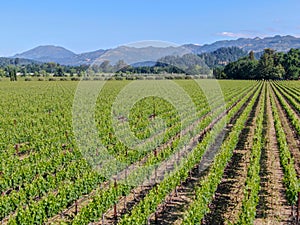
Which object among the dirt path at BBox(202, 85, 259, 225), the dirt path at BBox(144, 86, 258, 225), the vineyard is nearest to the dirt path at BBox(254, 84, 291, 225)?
the vineyard

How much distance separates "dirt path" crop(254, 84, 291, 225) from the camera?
10.7 metres

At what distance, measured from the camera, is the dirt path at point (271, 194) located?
10.7 m

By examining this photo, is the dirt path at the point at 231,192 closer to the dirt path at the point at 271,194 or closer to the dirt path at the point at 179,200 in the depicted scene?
the dirt path at the point at 271,194

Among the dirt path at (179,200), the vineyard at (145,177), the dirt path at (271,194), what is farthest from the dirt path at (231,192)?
the dirt path at (179,200)

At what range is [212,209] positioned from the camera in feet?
37.5

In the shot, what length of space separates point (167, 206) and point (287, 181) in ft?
14.5

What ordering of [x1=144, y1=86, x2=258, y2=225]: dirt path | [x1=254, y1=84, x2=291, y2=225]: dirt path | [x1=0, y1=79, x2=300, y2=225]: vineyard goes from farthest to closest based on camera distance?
[x1=144, y1=86, x2=258, y2=225]: dirt path, [x1=254, y1=84, x2=291, y2=225]: dirt path, [x1=0, y1=79, x2=300, y2=225]: vineyard

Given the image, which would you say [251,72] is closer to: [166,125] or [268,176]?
[166,125]

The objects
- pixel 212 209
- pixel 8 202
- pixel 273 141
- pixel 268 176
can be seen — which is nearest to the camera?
pixel 8 202

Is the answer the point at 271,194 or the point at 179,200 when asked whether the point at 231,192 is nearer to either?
the point at 271,194

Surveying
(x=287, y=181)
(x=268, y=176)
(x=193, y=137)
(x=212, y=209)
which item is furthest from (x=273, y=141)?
(x=212, y=209)

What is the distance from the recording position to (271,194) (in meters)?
12.5

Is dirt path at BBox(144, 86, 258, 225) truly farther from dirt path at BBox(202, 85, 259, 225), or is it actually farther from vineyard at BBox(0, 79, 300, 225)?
dirt path at BBox(202, 85, 259, 225)

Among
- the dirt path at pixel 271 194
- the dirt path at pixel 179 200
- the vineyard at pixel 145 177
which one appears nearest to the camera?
the vineyard at pixel 145 177
